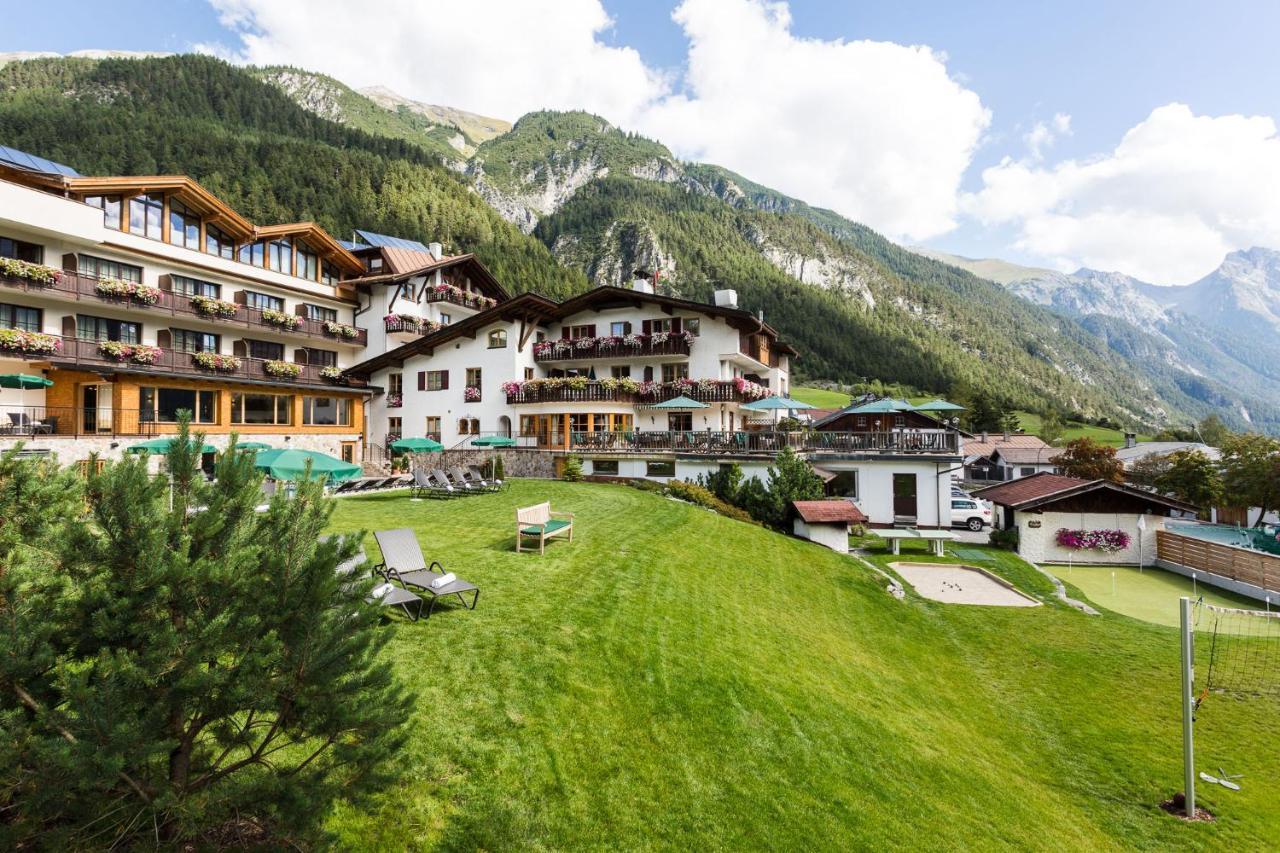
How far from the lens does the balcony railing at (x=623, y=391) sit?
32250 mm

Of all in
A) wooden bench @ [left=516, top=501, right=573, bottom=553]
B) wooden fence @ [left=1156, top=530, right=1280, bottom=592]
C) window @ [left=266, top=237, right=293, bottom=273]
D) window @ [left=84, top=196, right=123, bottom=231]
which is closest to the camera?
wooden bench @ [left=516, top=501, right=573, bottom=553]

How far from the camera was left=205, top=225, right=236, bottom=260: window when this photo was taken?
3072 centimetres

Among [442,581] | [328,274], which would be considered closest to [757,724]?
[442,581]

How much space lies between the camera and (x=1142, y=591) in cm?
1908

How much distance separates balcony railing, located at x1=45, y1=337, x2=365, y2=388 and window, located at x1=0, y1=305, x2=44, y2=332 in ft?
5.95

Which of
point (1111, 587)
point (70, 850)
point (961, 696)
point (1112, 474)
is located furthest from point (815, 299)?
point (70, 850)

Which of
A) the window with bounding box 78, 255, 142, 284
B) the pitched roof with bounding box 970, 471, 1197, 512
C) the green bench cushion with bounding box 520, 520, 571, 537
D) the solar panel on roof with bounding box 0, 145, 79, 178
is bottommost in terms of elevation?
the pitched roof with bounding box 970, 471, 1197, 512

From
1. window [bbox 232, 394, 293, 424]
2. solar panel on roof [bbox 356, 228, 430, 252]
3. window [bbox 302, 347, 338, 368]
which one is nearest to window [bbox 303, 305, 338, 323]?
window [bbox 302, 347, 338, 368]

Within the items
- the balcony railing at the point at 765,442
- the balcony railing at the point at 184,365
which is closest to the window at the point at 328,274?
the balcony railing at the point at 184,365

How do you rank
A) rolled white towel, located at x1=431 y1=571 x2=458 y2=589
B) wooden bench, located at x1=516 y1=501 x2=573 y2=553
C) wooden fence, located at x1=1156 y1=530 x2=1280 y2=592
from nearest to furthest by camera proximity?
rolled white towel, located at x1=431 y1=571 x2=458 y2=589 < wooden bench, located at x1=516 y1=501 x2=573 y2=553 < wooden fence, located at x1=1156 y1=530 x2=1280 y2=592

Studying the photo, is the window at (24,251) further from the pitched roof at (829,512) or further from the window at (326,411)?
the pitched roof at (829,512)

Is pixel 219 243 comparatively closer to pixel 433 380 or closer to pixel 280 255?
pixel 280 255

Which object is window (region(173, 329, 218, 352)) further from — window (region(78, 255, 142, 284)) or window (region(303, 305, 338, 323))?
window (region(303, 305, 338, 323))

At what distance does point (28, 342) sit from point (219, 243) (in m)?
11.5
